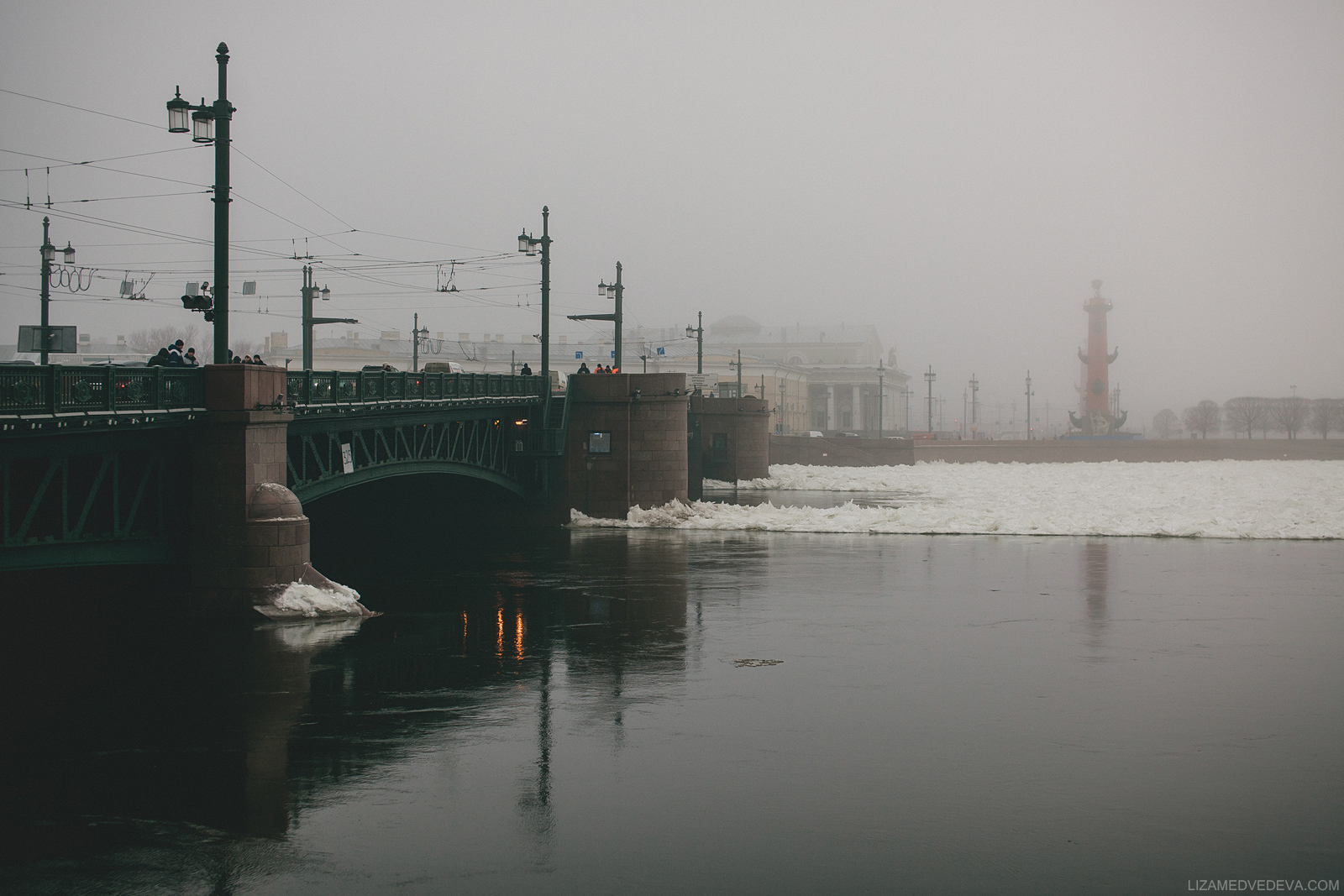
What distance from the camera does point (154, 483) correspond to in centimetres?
1975

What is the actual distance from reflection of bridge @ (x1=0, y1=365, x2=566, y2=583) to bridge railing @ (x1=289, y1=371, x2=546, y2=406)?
0.05 meters

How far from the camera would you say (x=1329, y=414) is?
145 m

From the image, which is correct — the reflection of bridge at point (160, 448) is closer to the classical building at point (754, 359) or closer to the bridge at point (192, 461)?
the bridge at point (192, 461)

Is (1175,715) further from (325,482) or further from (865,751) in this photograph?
(325,482)

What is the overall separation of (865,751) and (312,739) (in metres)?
5.63

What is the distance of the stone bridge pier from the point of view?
18.6m

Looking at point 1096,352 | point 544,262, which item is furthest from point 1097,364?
point 544,262

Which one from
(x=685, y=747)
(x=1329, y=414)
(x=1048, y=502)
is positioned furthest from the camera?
(x=1329, y=414)

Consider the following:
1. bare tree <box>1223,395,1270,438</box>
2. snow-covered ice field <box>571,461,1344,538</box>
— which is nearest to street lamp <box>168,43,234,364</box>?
snow-covered ice field <box>571,461,1344,538</box>

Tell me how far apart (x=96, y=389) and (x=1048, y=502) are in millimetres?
47952

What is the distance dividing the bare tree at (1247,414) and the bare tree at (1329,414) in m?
5.49

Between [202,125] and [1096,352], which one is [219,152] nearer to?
[202,125]

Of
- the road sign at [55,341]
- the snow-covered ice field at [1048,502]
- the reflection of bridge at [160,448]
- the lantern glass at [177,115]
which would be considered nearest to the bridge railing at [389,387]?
the reflection of bridge at [160,448]

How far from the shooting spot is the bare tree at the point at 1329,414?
471ft
